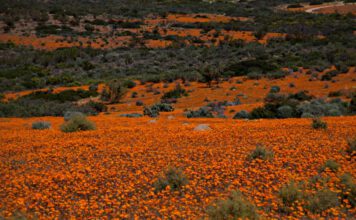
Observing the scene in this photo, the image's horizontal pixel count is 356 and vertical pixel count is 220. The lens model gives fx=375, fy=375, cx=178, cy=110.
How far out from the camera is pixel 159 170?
30.0ft

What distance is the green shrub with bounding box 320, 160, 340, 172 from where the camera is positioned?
8195 millimetres

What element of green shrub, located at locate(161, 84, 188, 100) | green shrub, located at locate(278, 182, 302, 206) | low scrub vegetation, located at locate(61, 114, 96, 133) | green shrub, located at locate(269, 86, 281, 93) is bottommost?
green shrub, located at locate(161, 84, 188, 100)

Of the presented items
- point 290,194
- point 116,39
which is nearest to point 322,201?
point 290,194

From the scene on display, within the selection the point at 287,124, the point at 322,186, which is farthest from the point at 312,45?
the point at 322,186

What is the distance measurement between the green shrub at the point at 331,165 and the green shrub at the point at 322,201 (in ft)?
5.80

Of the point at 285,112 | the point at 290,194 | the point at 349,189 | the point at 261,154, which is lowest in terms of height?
the point at 285,112

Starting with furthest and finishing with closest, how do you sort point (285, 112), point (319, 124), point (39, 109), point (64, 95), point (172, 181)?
point (64, 95) < point (39, 109) < point (285, 112) < point (319, 124) < point (172, 181)

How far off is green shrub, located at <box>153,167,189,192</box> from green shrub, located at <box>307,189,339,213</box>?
2646 millimetres

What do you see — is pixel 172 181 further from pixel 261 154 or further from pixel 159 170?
pixel 261 154

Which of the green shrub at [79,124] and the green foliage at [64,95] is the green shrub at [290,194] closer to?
the green shrub at [79,124]

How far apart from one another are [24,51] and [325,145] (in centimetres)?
5025

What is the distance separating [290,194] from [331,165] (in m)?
2.02

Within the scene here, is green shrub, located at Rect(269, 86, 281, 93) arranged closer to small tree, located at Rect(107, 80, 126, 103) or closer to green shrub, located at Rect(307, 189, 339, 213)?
small tree, located at Rect(107, 80, 126, 103)

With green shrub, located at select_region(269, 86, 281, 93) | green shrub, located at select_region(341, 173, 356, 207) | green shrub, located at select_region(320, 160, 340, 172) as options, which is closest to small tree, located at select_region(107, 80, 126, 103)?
green shrub, located at select_region(269, 86, 281, 93)
